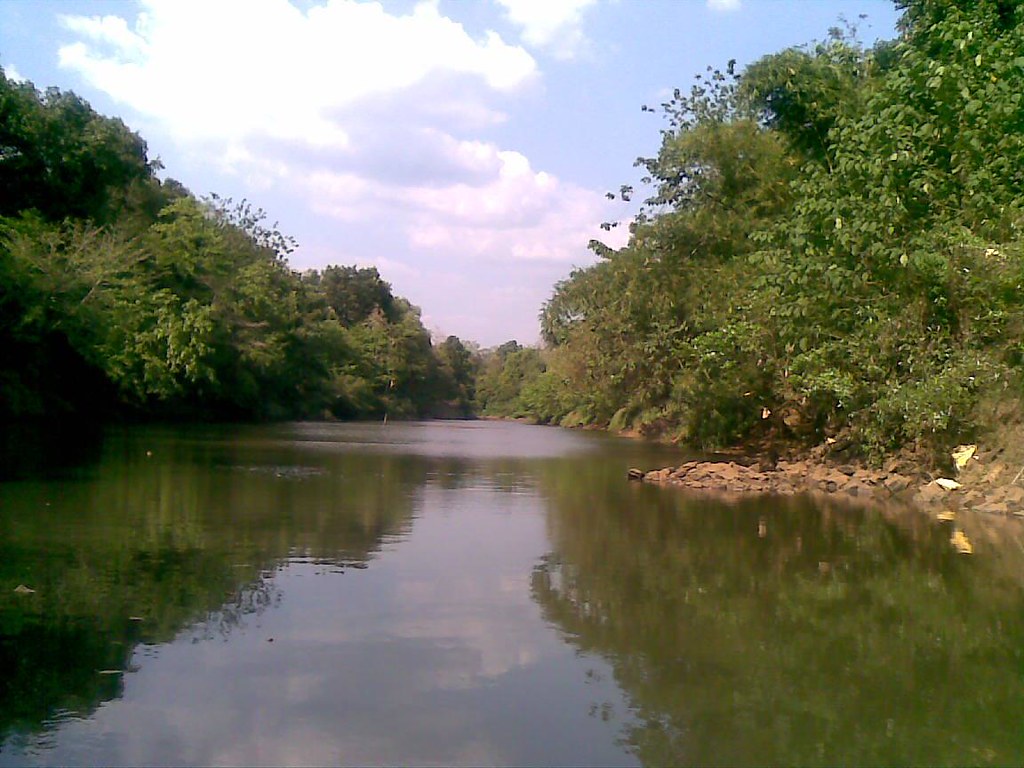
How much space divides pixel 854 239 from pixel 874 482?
5.74m

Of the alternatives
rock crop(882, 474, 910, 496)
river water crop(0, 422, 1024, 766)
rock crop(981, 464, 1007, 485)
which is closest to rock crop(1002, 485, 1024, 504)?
rock crop(981, 464, 1007, 485)

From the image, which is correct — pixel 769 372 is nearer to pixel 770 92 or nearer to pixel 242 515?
pixel 770 92

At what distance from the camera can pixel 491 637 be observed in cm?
779

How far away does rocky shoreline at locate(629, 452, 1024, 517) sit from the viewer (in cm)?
1742

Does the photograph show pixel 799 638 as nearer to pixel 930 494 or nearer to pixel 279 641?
pixel 279 641

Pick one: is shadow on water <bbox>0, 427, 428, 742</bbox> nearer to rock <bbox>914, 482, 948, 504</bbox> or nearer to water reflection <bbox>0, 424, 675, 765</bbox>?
water reflection <bbox>0, 424, 675, 765</bbox>

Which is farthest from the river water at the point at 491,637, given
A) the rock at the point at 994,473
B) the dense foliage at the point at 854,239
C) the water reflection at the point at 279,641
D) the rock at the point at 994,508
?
the dense foliage at the point at 854,239

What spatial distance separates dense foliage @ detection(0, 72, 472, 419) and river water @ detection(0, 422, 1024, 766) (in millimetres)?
22992

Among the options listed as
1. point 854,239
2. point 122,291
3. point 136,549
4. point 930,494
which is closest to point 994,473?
point 930,494

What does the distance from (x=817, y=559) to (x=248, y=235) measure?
5810 centimetres

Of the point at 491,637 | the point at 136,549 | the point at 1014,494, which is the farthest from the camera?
the point at 1014,494

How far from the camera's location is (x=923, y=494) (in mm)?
18891

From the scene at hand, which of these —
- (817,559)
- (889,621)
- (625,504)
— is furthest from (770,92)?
(889,621)

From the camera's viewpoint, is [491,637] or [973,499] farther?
[973,499]
